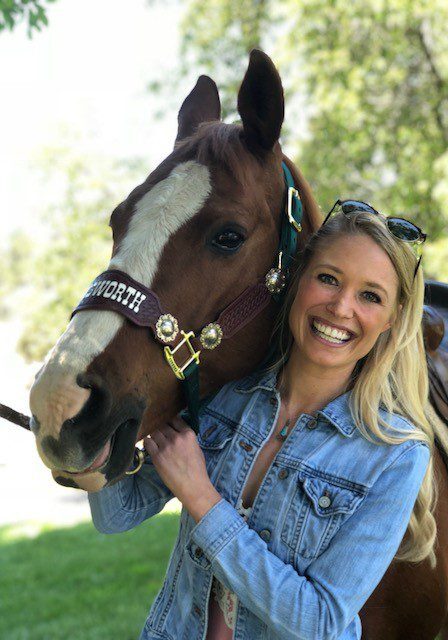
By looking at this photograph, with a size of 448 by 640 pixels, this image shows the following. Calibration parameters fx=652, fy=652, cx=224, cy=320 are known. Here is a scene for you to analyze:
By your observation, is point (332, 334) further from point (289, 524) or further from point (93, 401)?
point (93, 401)

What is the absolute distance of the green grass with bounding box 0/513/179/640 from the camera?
194 inches

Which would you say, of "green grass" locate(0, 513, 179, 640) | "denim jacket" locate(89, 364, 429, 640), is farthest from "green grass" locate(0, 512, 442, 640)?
"denim jacket" locate(89, 364, 429, 640)

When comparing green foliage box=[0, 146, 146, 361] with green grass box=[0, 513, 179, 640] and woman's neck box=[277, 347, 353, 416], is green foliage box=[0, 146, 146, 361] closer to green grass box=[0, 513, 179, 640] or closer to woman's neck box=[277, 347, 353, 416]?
green grass box=[0, 513, 179, 640]

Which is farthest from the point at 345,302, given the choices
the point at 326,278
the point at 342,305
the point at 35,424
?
the point at 35,424

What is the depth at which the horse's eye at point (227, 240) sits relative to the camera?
182 cm

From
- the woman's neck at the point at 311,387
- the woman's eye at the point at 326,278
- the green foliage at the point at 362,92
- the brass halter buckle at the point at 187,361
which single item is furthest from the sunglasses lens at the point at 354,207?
the green foliage at the point at 362,92

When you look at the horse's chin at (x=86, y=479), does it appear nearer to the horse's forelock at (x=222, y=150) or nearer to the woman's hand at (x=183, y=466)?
Answer: the woman's hand at (x=183, y=466)

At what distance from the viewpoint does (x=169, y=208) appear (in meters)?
1.78

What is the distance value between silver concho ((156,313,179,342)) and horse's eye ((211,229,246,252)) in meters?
0.25

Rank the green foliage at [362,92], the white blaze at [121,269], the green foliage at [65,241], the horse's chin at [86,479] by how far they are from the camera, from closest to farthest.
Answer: the white blaze at [121,269] → the horse's chin at [86,479] → the green foliage at [362,92] → the green foliage at [65,241]

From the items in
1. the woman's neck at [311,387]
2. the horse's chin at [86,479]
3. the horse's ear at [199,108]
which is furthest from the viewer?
the horse's ear at [199,108]

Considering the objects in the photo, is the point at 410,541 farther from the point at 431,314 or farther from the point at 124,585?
the point at 124,585

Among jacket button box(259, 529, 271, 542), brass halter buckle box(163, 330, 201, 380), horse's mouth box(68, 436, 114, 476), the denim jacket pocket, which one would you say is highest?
brass halter buckle box(163, 330, 201, 380)

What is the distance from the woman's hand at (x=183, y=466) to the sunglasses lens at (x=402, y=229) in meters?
0.83
